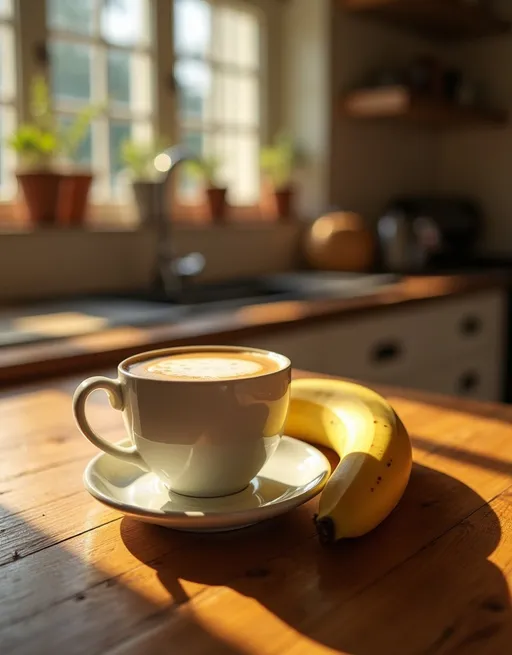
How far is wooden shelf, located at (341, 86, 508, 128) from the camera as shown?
9.29 ft

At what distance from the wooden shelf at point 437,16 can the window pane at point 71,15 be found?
39.0 inches

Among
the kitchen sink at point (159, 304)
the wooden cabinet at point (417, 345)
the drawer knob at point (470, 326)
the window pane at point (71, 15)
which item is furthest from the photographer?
the drawer knob at point (470, 326)

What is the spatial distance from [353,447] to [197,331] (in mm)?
996

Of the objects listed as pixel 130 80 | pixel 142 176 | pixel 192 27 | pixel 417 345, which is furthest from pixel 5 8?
pixel 417 345

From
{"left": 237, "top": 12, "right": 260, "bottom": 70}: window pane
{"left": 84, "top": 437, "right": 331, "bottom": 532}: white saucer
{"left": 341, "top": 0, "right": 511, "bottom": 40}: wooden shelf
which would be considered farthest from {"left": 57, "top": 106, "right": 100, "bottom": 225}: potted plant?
{"left": 84, "top": 437, "right": 331, "bottom": 532}: white saucer

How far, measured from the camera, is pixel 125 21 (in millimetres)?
2488

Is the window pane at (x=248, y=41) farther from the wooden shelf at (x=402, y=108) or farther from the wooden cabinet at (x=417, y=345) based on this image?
the wooden cabinet at (x=417, y=345)

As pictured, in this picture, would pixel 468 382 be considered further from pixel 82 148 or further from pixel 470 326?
pixel 82 148

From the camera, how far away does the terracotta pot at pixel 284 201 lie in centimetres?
287

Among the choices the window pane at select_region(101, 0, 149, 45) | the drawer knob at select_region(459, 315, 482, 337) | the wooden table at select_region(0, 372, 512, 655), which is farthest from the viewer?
the drawer knob at select_region(459, 315, 482, 337)

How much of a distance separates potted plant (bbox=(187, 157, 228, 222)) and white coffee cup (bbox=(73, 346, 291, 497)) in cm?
210

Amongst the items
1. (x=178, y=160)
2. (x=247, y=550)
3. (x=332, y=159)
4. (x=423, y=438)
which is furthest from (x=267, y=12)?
(x=247, y=550)

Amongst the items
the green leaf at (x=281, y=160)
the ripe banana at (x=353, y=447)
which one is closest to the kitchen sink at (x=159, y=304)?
the green leaf at (x=281, y=160)

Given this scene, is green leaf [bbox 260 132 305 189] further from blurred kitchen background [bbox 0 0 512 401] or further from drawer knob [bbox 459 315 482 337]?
drawer knob [bbox 459 315 482 337]
